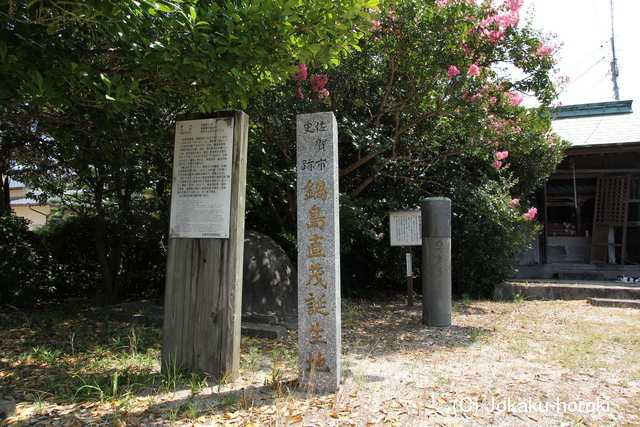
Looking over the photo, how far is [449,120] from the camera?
7.99m

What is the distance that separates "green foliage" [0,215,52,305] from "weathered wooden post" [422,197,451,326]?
674 cm

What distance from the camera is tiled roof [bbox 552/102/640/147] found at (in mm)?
10652

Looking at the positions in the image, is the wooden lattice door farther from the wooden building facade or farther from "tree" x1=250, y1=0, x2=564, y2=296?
"tree" x1=250, y1=0, x2=564, y2=296

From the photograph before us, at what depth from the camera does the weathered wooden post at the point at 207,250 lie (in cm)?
388

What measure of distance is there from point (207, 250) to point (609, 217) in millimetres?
11396

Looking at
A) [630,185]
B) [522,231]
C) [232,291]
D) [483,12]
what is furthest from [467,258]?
[232,291]

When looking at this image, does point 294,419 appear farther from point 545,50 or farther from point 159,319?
point 545,50

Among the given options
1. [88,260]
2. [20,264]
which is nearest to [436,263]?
[20,264]

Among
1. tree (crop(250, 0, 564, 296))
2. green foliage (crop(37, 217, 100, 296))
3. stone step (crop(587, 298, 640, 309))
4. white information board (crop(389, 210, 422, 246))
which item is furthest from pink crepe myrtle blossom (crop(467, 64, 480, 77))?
green foliage (crop(37, 217, 100, 296))

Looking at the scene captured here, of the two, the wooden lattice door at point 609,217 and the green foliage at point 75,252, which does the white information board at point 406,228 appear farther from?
the wooden lattice door at point 609,217

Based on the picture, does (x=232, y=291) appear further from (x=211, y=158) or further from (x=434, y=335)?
(x=434, y=335)

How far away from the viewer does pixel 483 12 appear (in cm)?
651

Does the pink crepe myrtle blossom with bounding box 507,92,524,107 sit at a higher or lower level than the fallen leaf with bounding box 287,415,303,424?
higher

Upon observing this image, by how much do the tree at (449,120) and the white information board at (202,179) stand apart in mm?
3218
